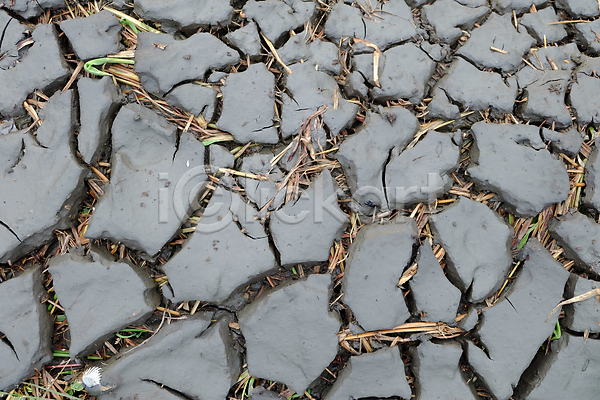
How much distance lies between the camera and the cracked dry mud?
179cm

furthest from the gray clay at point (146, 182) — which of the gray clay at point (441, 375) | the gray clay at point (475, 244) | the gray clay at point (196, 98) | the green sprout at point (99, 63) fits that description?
the gray clay at point (441, 375)

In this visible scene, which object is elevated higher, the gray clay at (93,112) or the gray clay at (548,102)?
the gray clay at (93,112)

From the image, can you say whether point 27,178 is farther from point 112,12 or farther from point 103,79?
point 112,12

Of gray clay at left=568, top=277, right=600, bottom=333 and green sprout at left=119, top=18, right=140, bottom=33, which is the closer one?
gray clay at left=568, top=277, right=600, bottom=333

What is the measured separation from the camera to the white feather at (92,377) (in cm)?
173

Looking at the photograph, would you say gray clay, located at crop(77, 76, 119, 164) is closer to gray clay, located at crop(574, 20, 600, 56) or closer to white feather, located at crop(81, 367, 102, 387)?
white feather, located at crop(81, 367, 102, 387)

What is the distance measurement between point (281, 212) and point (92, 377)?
114 cm

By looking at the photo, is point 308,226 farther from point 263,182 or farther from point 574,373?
point 574,373

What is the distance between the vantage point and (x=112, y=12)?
1.97 metres

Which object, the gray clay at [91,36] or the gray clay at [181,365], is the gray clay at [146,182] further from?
the gray clay at [181,365]

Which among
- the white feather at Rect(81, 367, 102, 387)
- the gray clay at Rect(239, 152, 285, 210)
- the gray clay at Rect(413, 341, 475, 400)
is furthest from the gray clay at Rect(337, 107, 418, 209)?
the white feather at Rect(81, 367, 102, 387)

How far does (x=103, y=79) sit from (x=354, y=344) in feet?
5.81

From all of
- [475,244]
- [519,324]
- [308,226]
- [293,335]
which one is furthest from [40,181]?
[519,324]

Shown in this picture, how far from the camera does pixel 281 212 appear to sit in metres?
1.81
